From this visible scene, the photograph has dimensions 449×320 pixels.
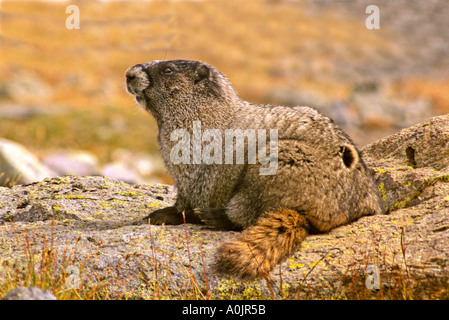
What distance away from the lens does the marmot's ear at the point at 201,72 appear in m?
6.64

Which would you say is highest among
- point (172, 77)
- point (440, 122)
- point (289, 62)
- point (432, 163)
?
point (289, 62)

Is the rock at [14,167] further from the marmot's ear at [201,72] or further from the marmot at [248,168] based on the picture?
the marmot's ear at [201,72]

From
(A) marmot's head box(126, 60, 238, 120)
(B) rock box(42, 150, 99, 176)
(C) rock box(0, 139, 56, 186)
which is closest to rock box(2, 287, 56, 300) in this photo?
(A) marmot's head box(126, 60, 238, 120)

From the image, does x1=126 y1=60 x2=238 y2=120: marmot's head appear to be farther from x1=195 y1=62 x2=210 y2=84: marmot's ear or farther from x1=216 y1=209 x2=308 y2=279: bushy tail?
x1=216 y1=209 x2=308 y2=279: bushy tail

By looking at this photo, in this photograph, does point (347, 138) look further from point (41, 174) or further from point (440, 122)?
point (41, 174)

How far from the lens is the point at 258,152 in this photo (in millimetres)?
5668

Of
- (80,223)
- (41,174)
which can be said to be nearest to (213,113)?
(80,223)

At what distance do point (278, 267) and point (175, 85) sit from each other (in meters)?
2.80

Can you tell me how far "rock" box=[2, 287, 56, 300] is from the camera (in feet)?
12.7

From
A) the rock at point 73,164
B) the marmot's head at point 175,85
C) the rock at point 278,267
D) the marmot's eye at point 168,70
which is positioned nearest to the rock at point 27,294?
the rock at point 278,267

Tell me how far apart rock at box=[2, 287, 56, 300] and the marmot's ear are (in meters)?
3.47

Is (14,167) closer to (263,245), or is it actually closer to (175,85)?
(175,85)

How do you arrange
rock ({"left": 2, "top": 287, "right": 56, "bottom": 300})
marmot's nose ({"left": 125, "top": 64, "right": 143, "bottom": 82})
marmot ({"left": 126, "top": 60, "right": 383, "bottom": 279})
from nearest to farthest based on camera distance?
rock ({"left": 2, "top": 287, "right": 56, "bottom": 300})
marmot ({"left": 126, "top": 60, "right": 383, "bottom": 279})
marmot's nose ({"left": 125, "top": 64, "right": 143, "bottom": 82})

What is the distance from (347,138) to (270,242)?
1.72 m
